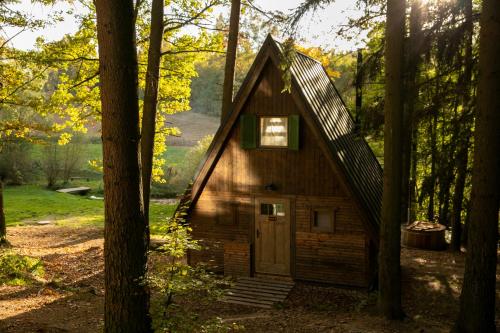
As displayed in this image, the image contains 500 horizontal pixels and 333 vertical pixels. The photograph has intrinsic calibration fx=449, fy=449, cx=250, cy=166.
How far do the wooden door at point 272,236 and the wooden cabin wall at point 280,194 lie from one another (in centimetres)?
22

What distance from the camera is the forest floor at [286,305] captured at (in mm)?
9039

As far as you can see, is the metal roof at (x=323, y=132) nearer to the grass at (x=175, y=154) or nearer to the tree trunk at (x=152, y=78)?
the tree trunk at (x=152, y=78)

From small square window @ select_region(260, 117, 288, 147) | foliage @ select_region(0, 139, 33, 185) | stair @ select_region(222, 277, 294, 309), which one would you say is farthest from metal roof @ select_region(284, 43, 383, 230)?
foliage @ select_region(0, 139, 33, 185)

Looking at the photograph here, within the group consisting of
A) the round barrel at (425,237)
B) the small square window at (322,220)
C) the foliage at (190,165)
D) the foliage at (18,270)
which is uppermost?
the foliage at (190,165)

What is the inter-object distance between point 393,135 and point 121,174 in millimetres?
5614

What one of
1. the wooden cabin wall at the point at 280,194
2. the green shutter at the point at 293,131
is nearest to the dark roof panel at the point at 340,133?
the wooden cabin wall at the point at 280,194

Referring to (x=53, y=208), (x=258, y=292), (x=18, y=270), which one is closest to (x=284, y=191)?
(x=258, y=292)

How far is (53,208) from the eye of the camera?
2866 cm

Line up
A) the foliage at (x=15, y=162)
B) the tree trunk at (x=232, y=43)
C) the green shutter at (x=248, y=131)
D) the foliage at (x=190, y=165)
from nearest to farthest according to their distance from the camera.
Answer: the green shutter at (x=248, y=131)
the tree trunk at (x=232, y=43)
the foliage at (x=190, y=165)
the foliage at (x=15, y=162)

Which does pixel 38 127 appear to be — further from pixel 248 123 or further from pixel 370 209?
pixel 370 209

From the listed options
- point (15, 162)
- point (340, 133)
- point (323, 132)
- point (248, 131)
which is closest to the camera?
point (323, 132)

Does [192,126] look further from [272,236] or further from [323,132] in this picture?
[323,132]

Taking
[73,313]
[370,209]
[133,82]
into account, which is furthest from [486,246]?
[73,313]

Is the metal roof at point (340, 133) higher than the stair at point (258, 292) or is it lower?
higher
